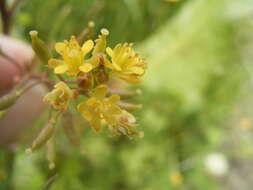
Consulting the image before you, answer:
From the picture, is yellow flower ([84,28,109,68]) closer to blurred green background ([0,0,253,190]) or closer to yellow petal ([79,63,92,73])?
yellow petal ([79,63,92,73])

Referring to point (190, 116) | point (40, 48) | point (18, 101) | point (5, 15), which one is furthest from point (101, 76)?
point (190, 116)

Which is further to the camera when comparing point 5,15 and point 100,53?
point 5,15

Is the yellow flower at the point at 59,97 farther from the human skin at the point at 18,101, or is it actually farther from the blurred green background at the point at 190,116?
the blurred green background at the point at 190,116

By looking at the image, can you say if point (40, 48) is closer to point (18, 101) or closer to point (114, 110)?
point (114, 110)

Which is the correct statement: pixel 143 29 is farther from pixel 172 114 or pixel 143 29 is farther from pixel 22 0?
pixel 172 114

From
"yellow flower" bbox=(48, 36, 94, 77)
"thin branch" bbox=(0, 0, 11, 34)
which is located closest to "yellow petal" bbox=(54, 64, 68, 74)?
"yellow flower" bbox=(48, 36, 94, 77)

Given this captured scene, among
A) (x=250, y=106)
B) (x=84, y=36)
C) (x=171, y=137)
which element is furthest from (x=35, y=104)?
(x=250, y=106)

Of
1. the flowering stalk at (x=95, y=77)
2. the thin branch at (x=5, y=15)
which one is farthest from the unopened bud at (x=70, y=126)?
the thin branch at (x=5, y=15)
